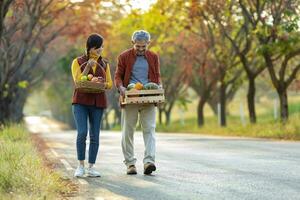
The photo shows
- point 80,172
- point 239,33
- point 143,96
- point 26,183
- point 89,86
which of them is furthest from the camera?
point 239,33

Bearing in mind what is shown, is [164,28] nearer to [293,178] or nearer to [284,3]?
[284,3]

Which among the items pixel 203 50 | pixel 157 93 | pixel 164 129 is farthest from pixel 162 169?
pixel 164 129

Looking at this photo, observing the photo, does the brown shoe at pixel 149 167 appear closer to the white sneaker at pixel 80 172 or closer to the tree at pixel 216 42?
the white sneaker at pixel 80 172

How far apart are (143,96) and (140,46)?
788 mm

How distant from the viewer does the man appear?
34.3 feet

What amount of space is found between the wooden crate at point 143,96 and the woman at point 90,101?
1.07ft

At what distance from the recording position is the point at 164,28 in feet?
119

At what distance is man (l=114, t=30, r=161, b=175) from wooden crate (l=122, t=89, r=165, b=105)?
0.20 metres

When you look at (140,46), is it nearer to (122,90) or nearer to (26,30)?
(122,90)

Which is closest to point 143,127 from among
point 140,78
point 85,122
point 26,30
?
point 140,78

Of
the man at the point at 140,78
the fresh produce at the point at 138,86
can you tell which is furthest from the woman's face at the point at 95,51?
the fresh produce at the point at 138,86

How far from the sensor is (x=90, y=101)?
10.2m

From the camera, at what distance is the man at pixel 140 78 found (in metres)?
10.4

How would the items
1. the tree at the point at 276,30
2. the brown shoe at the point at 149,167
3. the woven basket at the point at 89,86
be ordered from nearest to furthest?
the woven basket at the point at 89,86 → the brown shoe at the point at 149,167 → the tree at the point at 276,30
